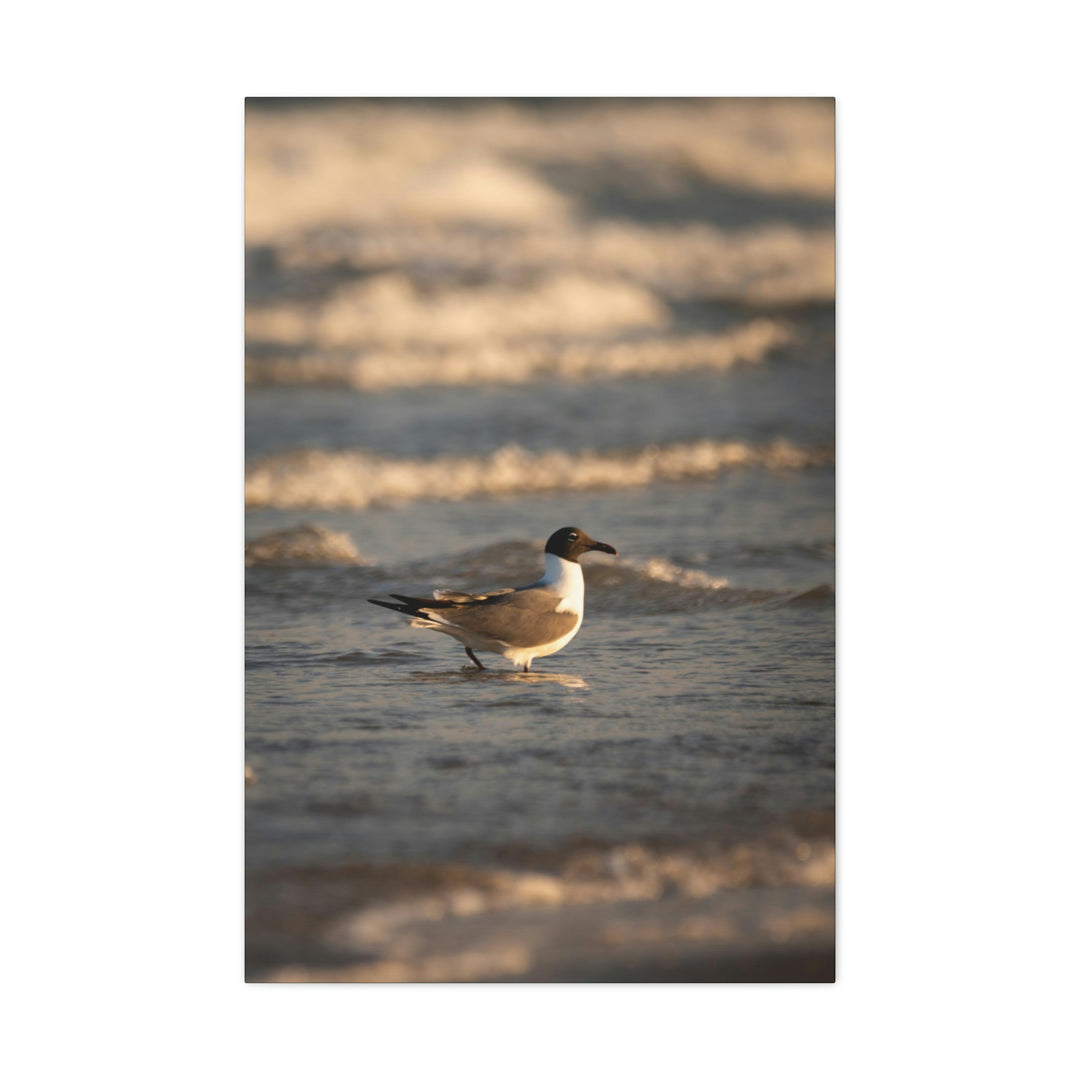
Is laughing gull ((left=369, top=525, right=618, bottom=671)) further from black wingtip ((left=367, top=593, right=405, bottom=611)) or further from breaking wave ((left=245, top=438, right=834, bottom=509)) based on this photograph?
breaking wave ((left=245, top=438, right=834, bottom=509))

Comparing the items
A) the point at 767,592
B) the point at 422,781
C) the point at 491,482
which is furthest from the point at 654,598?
the point at 422,781

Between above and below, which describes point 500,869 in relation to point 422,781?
below

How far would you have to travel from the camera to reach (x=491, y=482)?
137 inches

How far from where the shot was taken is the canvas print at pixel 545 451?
3314 millimetres

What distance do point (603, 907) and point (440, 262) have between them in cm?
179

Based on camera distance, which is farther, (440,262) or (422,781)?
(440,262)

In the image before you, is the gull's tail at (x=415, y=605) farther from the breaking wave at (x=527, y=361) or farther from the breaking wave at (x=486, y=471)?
the breaking wave at (x=527, y=361)

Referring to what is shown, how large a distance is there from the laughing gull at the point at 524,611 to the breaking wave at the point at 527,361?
467 millimetres

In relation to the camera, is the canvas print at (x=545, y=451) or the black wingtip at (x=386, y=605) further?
the black wingtip at (x=386, y=605)

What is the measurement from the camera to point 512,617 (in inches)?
132

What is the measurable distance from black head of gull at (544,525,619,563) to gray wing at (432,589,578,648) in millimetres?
131

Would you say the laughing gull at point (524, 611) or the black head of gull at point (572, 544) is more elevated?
the black head of gull at point (572, 544)

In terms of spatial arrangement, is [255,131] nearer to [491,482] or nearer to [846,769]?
[491,482]

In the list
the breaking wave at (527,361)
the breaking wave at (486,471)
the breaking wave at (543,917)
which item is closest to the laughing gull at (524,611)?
the breaking wave at (486,471)
